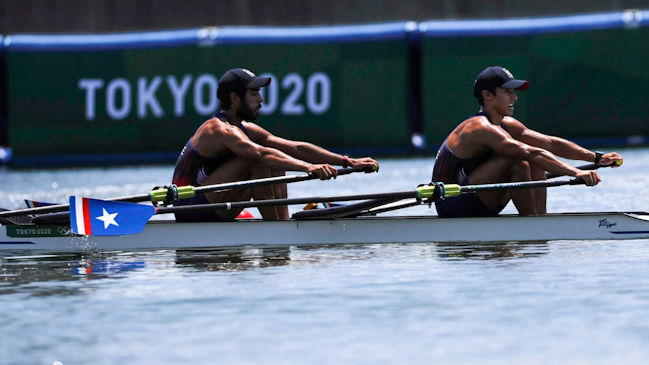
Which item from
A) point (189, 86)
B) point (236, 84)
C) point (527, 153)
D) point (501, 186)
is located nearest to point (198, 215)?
point (236, 84)

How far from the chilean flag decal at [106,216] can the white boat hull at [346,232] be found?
24 cm

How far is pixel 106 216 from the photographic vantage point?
12922 mm

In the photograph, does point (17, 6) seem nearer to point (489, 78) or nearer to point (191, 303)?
point (489, 78)

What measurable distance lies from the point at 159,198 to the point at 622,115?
13350 millimetres

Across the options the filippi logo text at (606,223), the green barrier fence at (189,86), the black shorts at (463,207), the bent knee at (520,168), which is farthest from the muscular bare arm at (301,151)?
the green barrier fence at (189,86)

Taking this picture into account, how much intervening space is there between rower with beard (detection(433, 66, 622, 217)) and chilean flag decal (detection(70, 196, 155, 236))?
2.59 metres

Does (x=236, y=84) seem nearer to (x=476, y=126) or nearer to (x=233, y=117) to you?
(x=233, y=117)

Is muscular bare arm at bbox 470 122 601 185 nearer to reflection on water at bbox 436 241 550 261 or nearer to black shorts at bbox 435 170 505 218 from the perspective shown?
black shorts at bbox 435 170 505 218

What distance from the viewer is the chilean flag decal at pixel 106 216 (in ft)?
42.1

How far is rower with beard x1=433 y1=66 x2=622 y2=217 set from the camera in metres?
12.7

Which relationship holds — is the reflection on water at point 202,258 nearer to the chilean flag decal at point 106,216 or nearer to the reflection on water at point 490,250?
the reflection on water at point 490,250

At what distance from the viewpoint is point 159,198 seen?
12.9 meters

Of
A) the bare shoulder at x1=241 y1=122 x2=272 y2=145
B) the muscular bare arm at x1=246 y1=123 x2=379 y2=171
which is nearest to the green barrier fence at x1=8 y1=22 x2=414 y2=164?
the muscular bare arm at x1=246 y1=123 x2=379 y2=171

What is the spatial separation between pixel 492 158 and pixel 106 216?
3356 millimetres
